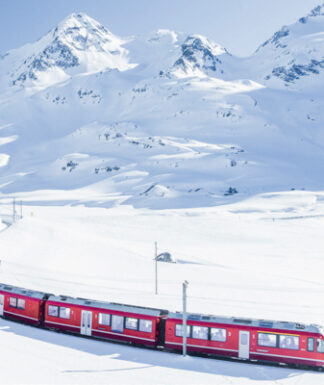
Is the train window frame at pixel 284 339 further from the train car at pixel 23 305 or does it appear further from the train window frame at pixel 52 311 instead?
the train car at pixel 23 305

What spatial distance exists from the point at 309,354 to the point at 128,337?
1118 cm

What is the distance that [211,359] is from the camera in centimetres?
2631

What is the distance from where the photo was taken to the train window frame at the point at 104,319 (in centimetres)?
2881

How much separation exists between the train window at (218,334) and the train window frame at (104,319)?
6.96 metres

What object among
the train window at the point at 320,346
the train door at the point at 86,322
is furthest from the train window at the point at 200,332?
the train door at the point at 86,322

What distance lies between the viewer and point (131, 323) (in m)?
28.1

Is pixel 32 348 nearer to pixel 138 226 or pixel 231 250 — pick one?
pixel 231 250

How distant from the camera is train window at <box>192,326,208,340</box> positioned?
26.6 m

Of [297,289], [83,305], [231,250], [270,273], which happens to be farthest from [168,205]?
[83,305]

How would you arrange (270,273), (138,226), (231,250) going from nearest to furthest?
(270,273), (231,250), (138,226)

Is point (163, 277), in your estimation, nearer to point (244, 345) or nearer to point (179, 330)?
point (179, 330)

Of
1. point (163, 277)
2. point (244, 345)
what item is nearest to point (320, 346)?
point (244, 345)

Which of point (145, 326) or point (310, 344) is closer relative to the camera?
point (310, 344)

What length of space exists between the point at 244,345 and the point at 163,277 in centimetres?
2552
